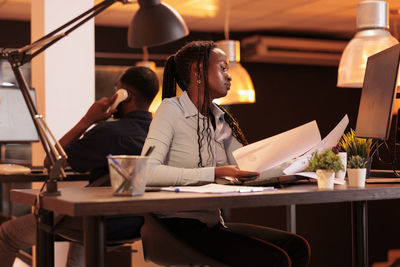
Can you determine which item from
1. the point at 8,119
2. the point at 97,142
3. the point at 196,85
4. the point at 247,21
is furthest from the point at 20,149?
the point at 196,85

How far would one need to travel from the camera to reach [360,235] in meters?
2.20

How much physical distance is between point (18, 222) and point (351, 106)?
639 centimetres

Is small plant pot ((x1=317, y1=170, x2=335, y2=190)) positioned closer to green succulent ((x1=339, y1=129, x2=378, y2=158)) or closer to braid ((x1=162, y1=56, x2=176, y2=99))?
green succulent ((x1=339, y1=129, x2=378, y2=158))

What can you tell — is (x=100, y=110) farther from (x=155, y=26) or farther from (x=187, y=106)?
(x=155, y=26)

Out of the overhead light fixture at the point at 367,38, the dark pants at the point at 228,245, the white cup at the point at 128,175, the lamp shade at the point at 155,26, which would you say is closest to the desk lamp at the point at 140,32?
the lamp shade at the point at 155,26

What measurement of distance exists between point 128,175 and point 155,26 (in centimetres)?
47

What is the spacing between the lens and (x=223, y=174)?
1897 millimetres

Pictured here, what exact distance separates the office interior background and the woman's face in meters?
2.68

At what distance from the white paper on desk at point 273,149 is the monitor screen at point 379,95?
41cm

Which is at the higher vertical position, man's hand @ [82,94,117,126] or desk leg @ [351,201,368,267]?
man's hand @ [82,94,117,126]

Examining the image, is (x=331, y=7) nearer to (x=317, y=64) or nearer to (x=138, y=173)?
(x=317, y=64)

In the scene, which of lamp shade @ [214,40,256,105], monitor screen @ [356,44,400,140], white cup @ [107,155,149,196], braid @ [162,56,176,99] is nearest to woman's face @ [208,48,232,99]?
braid @ [162,56,176,99]

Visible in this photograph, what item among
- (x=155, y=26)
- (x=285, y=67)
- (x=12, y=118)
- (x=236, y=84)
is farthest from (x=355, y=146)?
(x=285, y=67)

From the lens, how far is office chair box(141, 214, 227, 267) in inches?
75.4
